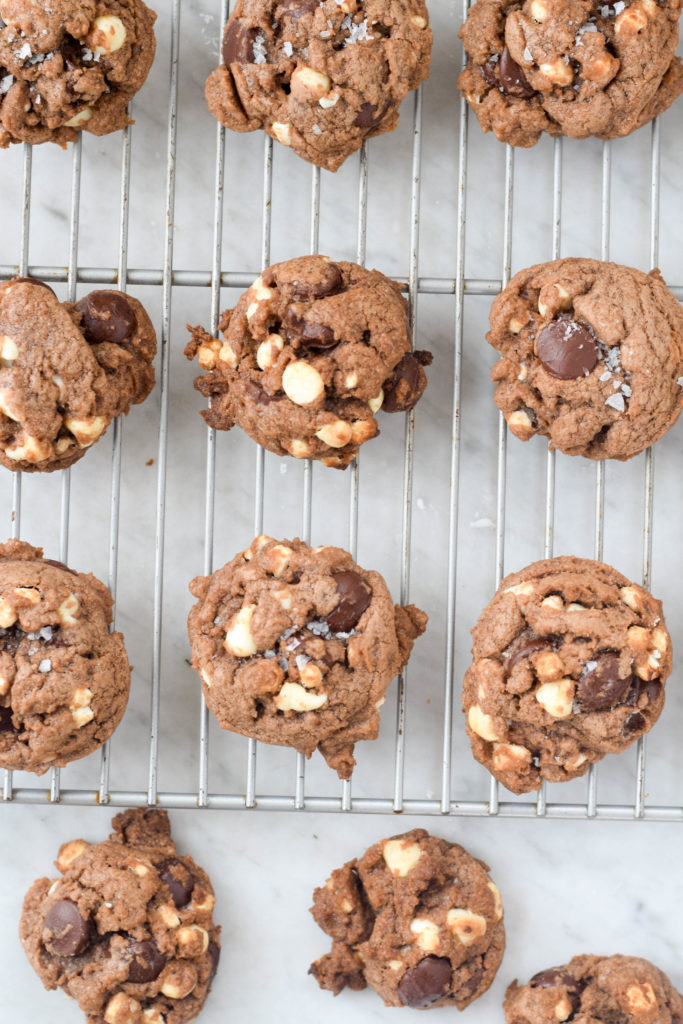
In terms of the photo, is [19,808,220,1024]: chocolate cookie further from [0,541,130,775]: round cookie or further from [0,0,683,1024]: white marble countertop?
[0,541,130,775]: round cookie

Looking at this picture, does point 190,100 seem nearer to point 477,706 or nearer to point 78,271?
point 78,271

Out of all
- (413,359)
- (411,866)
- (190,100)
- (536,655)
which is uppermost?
(190,100)

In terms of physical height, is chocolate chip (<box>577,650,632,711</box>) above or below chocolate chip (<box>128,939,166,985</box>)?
above

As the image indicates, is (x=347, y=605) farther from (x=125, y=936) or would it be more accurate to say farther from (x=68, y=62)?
(x=68, y=62)

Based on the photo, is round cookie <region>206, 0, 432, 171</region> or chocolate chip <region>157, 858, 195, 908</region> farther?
chocolate chip <region>157, 858, 195, 908</region>

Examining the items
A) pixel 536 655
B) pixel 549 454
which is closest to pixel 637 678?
pixel 536 655

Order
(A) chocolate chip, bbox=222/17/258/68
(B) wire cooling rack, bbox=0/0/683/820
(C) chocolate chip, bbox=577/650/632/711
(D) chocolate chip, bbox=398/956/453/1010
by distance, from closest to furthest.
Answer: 1. (C) chocolate chip, bbox=577/650/632/711
2. (A) chocolate chip, bbox=222/17/258/68
3. (D) chocolate chip, bbox=398/956/453/1010
4. (B) wire cooling rack, bbox=0/0/683/820

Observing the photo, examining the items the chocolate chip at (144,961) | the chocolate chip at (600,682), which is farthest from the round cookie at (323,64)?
the chocolate chip at (144,961)

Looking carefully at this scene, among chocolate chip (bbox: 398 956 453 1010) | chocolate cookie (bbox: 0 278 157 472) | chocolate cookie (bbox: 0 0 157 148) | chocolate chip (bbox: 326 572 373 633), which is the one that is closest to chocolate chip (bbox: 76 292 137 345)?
chocolate cookie (bbox: 0 278 157 472)
